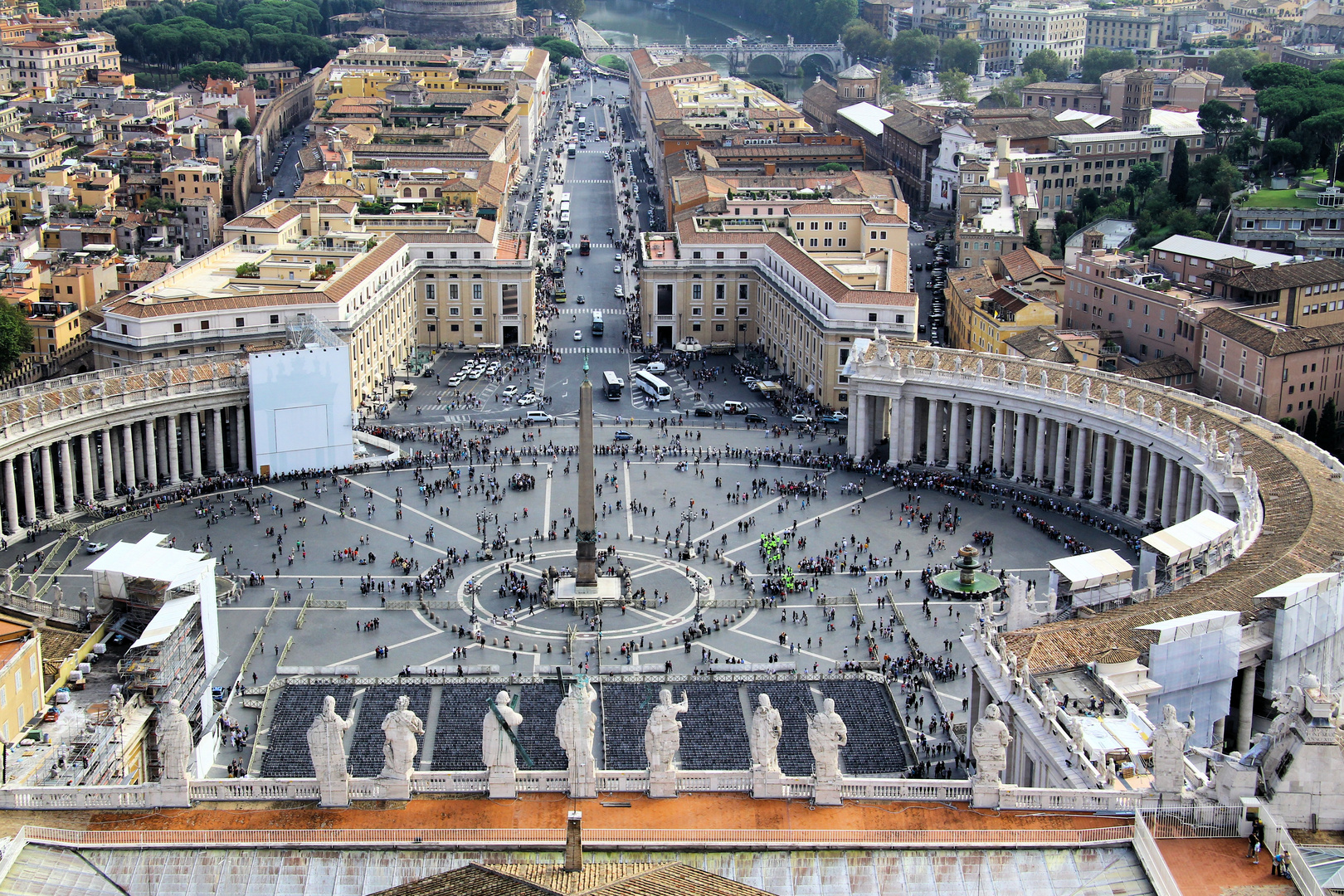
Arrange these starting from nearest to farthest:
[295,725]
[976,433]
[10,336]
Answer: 1. [295,725]
2. [976,433]
3. [10,336]

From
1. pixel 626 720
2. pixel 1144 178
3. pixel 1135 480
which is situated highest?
pixel 1144 178

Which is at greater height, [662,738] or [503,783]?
[662,738]

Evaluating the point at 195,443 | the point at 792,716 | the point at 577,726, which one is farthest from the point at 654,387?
the point at 577,726

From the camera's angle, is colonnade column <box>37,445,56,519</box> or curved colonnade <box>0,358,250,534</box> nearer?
curved colonnade <box>0,358,250,534</box>

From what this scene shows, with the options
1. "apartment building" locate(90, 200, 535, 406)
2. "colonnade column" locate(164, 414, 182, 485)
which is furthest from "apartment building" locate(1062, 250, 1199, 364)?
"colonnade column" locate(164, 414, 182, 485)

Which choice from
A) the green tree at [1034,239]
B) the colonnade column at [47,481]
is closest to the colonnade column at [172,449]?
the colonnade column at [47,481]

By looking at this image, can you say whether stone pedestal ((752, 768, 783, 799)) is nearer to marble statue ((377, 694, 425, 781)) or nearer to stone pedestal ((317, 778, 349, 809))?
marble statue ((377, 694, 425, 781))

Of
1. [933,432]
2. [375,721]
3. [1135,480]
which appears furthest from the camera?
[933,432]

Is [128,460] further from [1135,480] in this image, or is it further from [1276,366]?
[1276,366]
